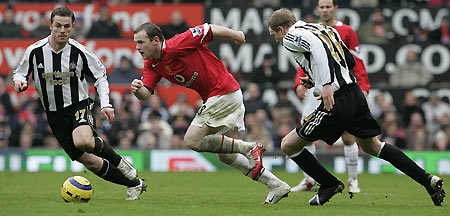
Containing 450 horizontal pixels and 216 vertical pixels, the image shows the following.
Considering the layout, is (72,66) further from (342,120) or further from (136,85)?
(342,120)

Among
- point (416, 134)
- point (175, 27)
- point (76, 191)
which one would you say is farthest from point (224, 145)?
point (175, 27)

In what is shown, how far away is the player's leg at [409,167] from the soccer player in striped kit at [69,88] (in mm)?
2822

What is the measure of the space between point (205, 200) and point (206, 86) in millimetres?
1396

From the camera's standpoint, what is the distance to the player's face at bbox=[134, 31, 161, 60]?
8.91 metres

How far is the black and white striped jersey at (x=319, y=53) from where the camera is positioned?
814 centimetres

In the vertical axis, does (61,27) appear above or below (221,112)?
above

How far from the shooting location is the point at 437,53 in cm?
1900

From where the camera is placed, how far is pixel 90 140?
895 centimetres

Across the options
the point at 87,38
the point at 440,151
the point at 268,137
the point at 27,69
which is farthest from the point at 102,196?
the point at 87,38

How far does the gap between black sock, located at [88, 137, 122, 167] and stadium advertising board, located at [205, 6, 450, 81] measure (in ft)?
33.7

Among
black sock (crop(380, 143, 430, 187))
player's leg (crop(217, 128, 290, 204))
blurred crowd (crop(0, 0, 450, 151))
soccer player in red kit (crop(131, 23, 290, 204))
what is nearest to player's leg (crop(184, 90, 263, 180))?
soccer player in red kit (crop(131, 23, 290, 204))

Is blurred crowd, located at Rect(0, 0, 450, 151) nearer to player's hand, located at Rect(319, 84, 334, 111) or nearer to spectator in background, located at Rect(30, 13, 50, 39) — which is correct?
spectator in background, located at Rect(30, 13, 50, 39)

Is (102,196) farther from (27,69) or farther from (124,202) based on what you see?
(27,69)

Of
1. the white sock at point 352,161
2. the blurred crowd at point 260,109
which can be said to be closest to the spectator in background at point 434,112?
the blurred crowd at point 260,109
